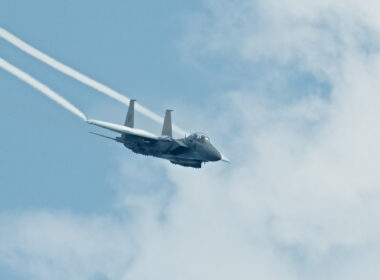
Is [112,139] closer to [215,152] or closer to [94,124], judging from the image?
[94,124]

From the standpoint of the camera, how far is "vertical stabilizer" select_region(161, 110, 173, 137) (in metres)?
141

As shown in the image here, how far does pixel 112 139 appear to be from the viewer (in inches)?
5507

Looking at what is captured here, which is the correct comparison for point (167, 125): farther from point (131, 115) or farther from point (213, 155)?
point (213, 155)

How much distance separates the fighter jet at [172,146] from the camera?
134875 mm

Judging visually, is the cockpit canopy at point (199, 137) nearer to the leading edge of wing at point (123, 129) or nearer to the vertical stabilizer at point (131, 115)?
the leading edge of wing at point (123, 129)

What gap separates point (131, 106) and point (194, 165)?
1480 centimetres

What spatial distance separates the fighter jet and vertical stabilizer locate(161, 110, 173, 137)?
105 inches

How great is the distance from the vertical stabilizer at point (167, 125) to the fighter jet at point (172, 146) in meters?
2.68

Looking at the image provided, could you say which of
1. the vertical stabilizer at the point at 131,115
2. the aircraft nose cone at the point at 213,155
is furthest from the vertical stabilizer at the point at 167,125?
the aircraft nose cone at the point at 213,155

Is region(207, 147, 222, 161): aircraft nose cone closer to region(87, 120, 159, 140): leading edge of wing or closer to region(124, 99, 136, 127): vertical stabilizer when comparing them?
region(87, 120, 159, 140): leading edge of wing

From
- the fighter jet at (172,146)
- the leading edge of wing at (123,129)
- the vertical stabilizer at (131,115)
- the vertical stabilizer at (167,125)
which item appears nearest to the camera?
the fighter jet at (172,146)

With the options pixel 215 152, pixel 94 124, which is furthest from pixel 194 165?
pixel 94 124

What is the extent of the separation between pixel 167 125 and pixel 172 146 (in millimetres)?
6490

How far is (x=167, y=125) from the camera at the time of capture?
142 meters
